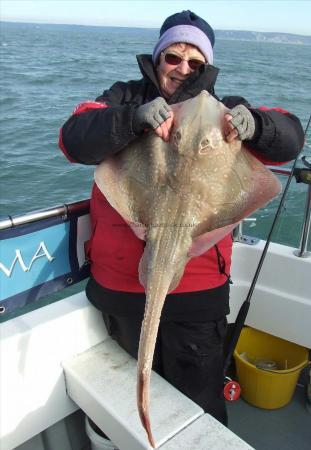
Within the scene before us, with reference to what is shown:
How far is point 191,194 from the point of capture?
2.02 metres

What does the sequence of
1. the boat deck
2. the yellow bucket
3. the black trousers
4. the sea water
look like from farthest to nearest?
the sea water < the yellow bucket < the boat deck < the black trousers

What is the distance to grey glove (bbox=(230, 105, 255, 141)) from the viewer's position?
2004mm

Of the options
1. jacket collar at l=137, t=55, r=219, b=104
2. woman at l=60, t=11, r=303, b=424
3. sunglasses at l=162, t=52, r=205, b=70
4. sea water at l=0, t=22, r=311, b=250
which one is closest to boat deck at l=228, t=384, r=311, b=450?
woman at l=60, t=11, r=303, b=424

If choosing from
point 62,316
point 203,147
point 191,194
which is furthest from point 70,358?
point 203,147

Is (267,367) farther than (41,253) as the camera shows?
Yes

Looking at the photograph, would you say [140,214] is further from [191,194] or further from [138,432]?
[138,432]

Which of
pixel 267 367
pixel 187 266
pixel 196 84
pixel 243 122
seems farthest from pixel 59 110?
pixel 243 122

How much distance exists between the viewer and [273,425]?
3395 mm

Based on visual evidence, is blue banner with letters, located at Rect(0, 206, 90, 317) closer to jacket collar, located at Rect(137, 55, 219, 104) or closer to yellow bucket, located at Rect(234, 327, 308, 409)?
jacket collar, located at Rect(137, 55, 219, 104)

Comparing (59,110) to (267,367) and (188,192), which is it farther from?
(188,192)

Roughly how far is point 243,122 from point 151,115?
1.39 feet

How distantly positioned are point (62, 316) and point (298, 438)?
2004 millimetres

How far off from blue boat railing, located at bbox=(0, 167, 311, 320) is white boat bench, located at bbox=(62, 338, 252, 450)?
0.50 m

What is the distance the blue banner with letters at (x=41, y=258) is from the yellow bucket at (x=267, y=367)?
154 centimetres
